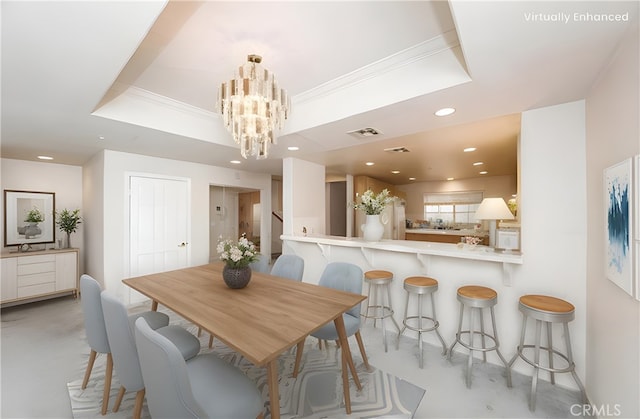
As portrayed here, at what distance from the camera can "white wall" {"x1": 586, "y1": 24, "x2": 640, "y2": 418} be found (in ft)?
4.19

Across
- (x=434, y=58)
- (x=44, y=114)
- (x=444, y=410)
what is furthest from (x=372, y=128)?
(x=44, y=114)

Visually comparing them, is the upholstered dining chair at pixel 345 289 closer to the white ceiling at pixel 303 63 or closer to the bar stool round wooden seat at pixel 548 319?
the bar stool round wooden seat at pixel 548 319

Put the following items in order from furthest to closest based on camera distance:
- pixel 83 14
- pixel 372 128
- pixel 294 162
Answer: pixel 294 162 < pixel 372 128 < pixel 83 14

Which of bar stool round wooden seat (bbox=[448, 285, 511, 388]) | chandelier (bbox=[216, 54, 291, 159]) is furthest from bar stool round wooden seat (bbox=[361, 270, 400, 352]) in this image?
chandelier (bbox=[216, 54, 291, 159])

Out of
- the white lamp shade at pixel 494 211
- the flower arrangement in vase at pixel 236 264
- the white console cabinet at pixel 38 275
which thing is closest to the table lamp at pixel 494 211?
the white lamp shade at pixel 494 211

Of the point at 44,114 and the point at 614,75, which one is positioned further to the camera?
the point at 44,114

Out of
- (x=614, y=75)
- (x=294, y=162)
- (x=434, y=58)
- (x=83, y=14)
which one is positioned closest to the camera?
(x=83, y=14)

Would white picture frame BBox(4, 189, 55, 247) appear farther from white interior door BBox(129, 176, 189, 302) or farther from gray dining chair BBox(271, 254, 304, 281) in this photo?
gray dining chair BBox(271, 254, 304, 281)

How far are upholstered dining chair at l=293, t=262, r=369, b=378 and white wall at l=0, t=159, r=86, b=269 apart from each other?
15.7 feet

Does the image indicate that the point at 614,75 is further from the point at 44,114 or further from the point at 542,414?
the point at 44,114

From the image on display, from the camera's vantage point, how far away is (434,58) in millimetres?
1834

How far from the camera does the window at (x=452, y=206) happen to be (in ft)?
22.6

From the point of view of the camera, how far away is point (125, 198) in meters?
3.68

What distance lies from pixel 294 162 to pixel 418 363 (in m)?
3.21
